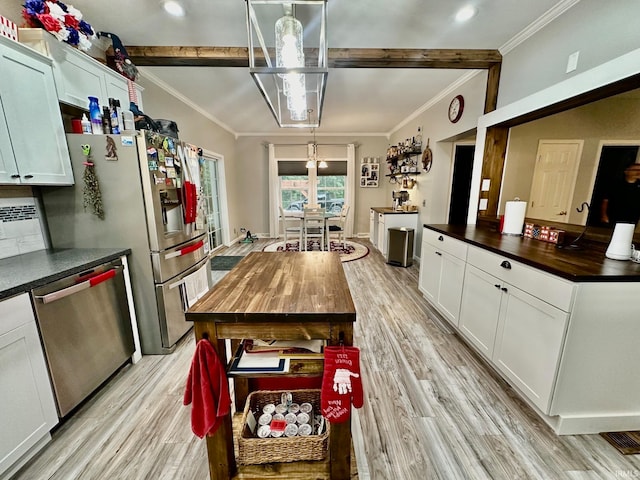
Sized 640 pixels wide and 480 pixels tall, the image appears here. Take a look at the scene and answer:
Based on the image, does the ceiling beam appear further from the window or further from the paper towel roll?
the window

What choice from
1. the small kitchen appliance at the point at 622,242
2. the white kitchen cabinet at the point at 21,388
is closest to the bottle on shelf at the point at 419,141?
the small kitchen appliance at the point at 622,242

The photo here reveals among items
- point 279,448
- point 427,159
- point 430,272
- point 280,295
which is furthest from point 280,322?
point 427,159

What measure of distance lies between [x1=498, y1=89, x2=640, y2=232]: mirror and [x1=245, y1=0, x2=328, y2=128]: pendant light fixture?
2.12 metres

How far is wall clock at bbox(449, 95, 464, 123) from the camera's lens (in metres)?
3.21

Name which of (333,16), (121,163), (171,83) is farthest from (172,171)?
(171,83)

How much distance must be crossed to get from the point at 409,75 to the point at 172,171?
2958 mm

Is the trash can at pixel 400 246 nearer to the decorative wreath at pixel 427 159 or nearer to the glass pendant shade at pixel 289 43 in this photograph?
the decorative wreath at pixel 427 159

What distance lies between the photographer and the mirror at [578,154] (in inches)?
69.5

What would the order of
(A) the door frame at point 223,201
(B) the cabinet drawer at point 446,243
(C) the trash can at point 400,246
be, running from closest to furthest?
(B) the cabinet drawer at point 446,243 < (C) the trash can at point 400,246 < (A) the door frame at point 223,201

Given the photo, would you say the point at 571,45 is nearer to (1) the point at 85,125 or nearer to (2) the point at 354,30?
(2) the point at 354,30

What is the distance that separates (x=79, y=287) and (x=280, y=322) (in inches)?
53.0

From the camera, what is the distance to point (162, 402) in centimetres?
164

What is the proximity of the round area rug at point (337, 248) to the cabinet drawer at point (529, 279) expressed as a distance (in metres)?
2.91

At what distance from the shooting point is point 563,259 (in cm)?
148
